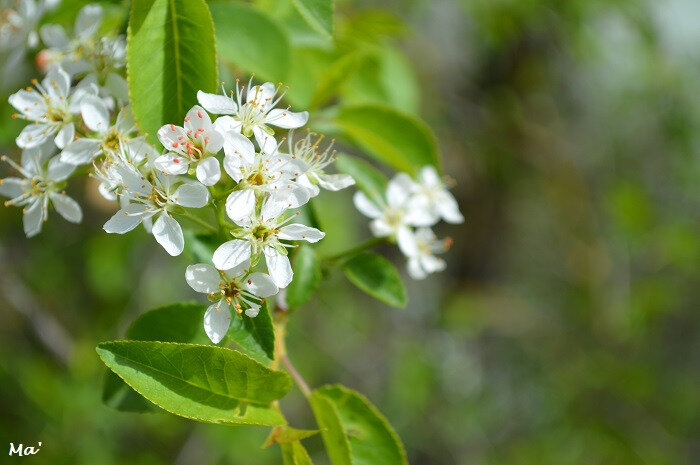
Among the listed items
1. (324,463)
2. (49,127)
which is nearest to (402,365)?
(324,463)

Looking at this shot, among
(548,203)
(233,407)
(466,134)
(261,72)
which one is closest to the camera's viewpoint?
(233,407)

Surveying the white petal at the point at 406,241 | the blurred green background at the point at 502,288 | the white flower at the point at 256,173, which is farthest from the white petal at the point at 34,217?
the blurred green background at the point at 502,288

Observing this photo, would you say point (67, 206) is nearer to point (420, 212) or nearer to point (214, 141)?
point (214, 141)

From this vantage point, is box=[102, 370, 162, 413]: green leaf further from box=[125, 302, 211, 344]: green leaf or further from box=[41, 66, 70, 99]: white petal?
box=[41, 66, 70, 99]: white petal

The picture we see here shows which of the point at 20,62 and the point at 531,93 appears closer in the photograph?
the point at 20,62

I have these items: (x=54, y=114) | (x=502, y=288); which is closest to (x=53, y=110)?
(x=54, y=114)

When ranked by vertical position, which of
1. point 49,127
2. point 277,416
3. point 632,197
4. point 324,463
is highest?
point 632,197

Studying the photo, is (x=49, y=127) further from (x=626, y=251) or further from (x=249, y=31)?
(x=626, y=251)
